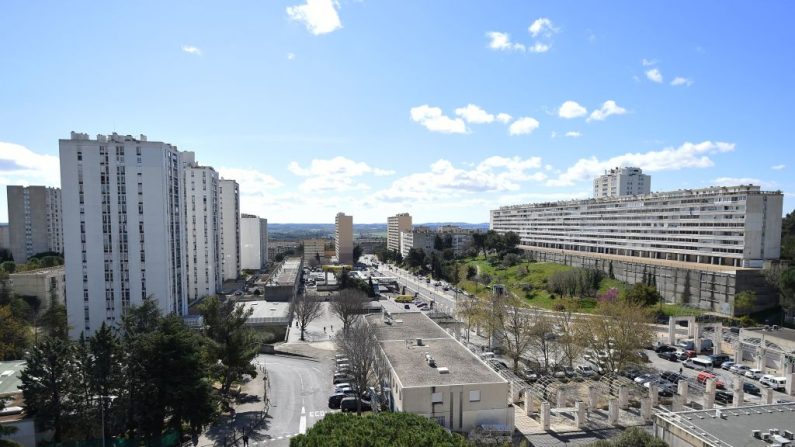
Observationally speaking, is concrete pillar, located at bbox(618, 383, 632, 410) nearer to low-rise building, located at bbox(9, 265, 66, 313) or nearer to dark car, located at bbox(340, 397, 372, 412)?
dark car, located at bbox(340, 397, 372, 412)

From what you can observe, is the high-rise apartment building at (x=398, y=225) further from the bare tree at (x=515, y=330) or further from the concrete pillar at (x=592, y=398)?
the concrete pillar at (x=592, y=398)

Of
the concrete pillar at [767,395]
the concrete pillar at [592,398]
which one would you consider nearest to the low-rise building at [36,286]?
the concrete pillar at [592,398]

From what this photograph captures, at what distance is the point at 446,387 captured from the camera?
901 inches

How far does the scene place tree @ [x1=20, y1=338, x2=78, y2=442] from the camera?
2006cm

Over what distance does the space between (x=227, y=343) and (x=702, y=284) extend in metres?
50.3

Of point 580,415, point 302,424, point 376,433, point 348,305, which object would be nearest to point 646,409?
point 580,415

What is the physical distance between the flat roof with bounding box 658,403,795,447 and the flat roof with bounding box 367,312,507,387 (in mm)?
8505

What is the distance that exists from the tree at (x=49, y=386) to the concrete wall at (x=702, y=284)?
56.4 m

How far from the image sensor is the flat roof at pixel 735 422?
55.4 ft

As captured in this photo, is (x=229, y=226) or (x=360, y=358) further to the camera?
(x=229, y=226)

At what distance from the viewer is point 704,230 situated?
191 ft

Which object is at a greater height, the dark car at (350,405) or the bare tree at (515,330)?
the bare tree at (515,330)

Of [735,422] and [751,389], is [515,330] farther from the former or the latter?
[735,422]

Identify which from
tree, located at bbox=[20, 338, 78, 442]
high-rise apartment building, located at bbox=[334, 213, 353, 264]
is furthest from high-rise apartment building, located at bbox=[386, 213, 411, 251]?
tree, located at bbox=[20, 338, 78, 442]
